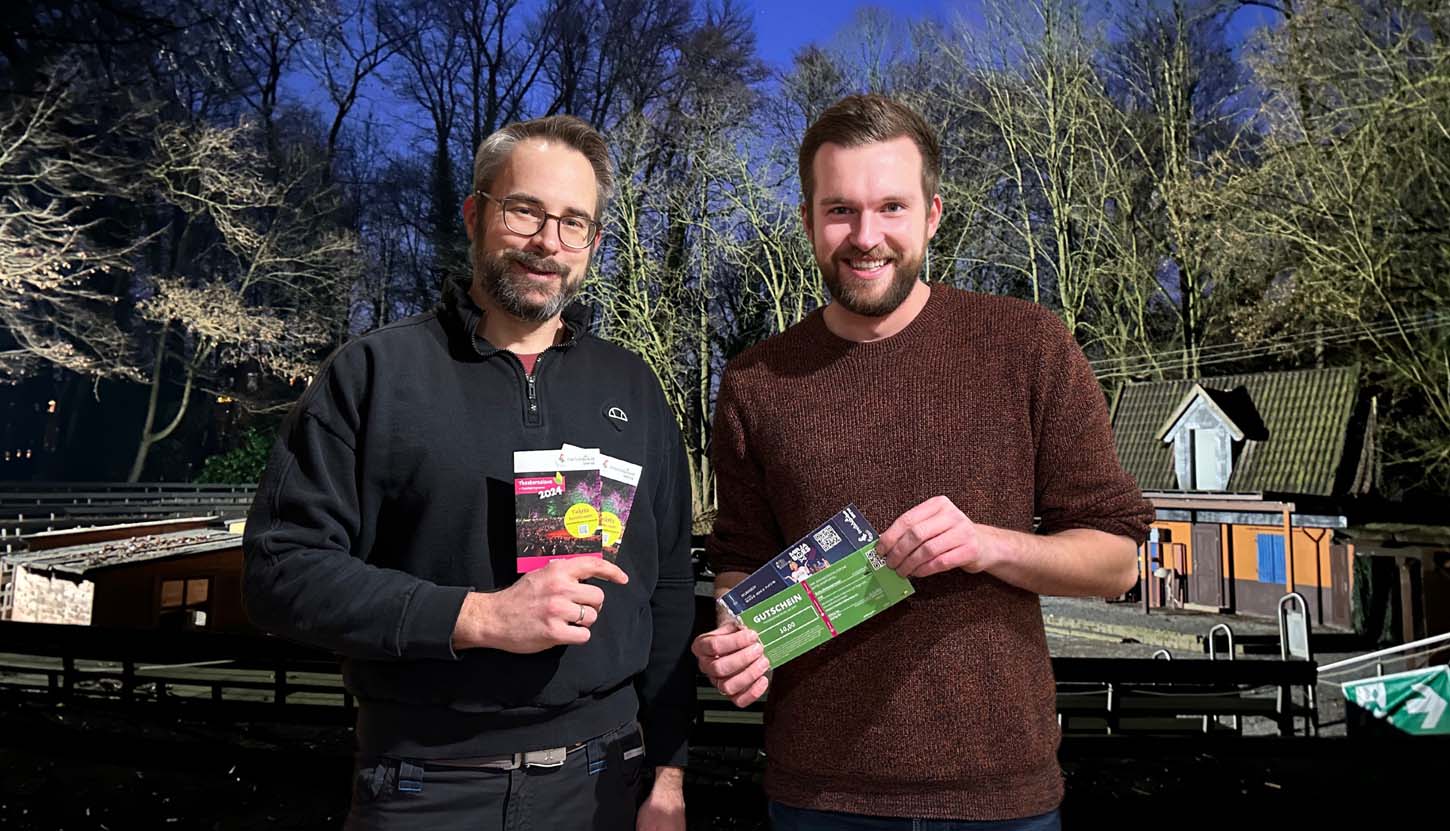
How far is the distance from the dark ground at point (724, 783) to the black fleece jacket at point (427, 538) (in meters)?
2.11

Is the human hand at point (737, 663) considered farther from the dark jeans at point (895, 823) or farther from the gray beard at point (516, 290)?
the gray beard at point (516, 290)

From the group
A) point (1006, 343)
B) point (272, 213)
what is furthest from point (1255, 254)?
point (272, 213)

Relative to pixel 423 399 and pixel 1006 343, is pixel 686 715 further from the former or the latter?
pixel 1006 343

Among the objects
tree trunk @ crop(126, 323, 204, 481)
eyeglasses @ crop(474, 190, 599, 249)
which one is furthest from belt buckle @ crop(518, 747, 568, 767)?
tree trunk @ crop(126, 323, 204, 481)

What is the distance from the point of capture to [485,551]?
1304 millimetres

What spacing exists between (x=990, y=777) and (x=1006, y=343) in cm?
58

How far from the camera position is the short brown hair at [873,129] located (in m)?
1.27

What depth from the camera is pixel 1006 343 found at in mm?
1276

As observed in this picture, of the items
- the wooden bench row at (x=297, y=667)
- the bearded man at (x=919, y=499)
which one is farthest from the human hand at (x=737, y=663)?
the wooden bench row at (x=297, y=667)

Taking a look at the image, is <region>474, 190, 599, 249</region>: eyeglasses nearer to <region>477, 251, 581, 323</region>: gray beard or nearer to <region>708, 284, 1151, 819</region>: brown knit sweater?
<region>477, 251, 581, 323</region>: gray beard

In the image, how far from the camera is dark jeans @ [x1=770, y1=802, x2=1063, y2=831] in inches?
46.2

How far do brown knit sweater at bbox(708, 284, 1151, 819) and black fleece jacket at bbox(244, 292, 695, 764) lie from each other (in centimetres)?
30

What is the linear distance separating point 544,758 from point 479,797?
10 cm

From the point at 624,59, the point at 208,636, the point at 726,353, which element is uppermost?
the point at 624,59
